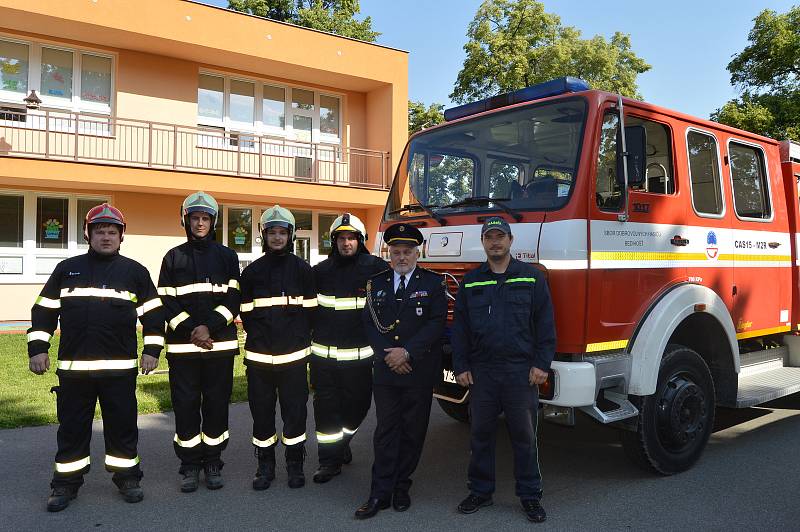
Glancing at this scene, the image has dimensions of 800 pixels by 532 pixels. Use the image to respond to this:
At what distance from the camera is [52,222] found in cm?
1376

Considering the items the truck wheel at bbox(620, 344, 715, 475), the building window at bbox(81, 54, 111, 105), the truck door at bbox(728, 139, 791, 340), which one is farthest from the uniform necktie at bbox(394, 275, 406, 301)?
the building window at bbox(81, 54, 111, 105)

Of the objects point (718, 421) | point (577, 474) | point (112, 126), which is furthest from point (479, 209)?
point (112, 126)

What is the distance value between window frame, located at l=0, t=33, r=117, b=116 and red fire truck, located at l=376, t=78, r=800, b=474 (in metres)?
11.3

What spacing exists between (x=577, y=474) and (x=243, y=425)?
3129mm

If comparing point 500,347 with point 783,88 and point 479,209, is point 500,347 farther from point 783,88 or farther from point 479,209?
point 783,88

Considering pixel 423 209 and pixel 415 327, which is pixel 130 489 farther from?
pixel 423 209

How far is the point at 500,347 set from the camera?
3826 millimetres

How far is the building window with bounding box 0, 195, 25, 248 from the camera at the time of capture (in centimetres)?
1335

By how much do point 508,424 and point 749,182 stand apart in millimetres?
3185

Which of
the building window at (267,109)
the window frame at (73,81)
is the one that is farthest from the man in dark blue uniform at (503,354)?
the building window at (267,109)

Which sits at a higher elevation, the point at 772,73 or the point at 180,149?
the point at 772,73

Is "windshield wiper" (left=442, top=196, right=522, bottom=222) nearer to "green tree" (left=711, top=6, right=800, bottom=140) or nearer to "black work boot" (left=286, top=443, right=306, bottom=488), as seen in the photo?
"black work boot" (left=286, top=443, right=306, bottom=488)

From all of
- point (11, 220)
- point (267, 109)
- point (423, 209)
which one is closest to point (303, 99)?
point (267, 109)

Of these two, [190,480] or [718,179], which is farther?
[718,179]
